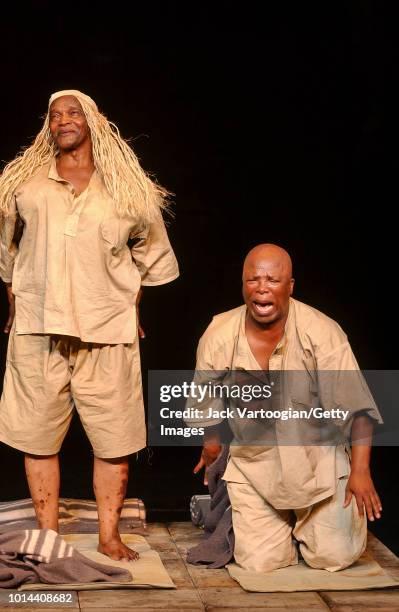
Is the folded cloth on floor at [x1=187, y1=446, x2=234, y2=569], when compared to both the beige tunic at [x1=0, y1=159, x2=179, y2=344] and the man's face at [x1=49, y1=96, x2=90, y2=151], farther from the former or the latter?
the man's face at [x1=49, y1=96, x2=90, y2=151]

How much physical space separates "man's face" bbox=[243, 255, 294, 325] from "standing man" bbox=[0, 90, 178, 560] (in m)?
0.33

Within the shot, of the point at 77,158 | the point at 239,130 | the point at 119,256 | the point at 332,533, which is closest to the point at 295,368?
the point at 332,533

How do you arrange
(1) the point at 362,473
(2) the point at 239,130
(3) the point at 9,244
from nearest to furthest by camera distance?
(1) the point at 362,473
(3) the point at 9,244
(2) the point at 239,130

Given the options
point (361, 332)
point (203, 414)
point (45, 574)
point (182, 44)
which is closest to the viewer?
point (45, 574)

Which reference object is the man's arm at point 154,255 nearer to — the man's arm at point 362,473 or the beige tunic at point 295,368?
the beige tunic at point 295,368

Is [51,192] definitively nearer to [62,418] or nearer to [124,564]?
[62,418]

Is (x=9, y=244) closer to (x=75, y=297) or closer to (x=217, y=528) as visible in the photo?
(x=75, y=297)

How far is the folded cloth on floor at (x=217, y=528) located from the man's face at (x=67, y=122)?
3.46ft

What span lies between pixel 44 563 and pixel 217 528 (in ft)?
2.01

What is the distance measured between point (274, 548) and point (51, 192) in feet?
3.83

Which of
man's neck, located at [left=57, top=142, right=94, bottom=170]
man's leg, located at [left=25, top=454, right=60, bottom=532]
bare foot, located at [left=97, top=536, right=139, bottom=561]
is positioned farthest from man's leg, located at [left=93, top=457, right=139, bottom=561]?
man's neck, located at [left=57, top=142, right=94, bottom=170]

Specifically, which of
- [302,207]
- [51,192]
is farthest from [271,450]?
[302,207]

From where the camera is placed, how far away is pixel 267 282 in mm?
4254

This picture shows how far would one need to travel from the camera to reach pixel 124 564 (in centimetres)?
432
